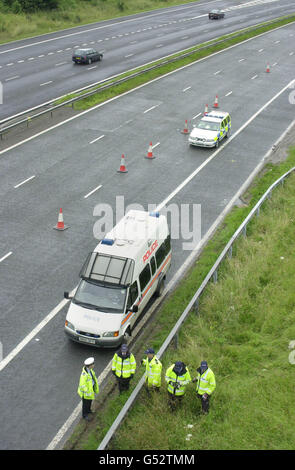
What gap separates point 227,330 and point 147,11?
72.9m

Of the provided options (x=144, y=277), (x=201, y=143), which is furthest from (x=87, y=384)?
(x=201, y=143)

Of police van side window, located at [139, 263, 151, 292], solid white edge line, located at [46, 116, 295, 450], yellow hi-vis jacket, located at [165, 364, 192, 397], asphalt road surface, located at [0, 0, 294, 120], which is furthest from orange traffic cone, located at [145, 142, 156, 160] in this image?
yellow hi-vis jacket, located at [165, 364, 192, 397]

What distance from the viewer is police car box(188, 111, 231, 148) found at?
30219 mm

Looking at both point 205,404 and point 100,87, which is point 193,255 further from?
point 100,87

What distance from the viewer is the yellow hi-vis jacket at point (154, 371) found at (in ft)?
38.8

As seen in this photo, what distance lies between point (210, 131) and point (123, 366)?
67.4 ft

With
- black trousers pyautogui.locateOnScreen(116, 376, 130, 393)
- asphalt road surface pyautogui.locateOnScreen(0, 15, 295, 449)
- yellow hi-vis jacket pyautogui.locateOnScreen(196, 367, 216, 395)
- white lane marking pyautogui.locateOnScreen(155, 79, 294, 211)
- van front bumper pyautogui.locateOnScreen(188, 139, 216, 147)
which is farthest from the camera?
van front bumper pyautogui.locateOnScreen(188, 139, 216, 147)

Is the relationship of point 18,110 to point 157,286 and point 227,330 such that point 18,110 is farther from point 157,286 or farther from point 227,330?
point 227,330

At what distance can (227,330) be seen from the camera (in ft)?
48.4

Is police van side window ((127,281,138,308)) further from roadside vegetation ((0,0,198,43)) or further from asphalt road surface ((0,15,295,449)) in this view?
roadside vegetation ((0,0,198,43))

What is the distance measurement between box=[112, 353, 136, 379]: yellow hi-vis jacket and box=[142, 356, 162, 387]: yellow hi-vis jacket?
0.51 metres

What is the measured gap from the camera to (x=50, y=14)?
67562mm
